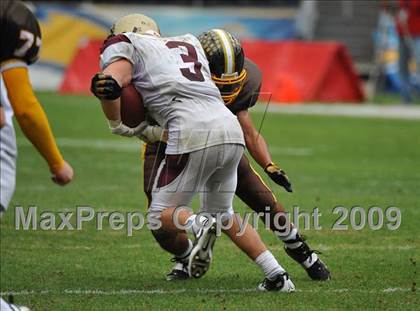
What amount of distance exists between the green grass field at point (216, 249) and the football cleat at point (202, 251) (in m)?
0.09

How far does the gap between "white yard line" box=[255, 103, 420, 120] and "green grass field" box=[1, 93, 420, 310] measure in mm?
4844

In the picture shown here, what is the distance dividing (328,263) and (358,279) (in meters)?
0.57

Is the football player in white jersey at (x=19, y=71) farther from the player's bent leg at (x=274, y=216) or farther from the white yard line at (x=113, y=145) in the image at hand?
the white yard line at (x=113, y=145)

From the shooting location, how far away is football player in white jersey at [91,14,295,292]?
564 cm

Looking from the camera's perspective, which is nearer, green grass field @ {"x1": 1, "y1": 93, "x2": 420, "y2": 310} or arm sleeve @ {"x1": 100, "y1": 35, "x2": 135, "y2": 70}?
arm sleeve @ {"x1": 100, "y1": 35, "x2": 135, "y2": 70}

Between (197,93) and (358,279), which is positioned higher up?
(197,93)

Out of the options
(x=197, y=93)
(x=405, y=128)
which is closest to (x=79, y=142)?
(x=405, y=128)

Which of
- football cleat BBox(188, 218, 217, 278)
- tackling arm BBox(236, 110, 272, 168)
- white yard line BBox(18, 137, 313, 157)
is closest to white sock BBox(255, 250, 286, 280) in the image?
football cleat BBox(188, 218, 217, 278)

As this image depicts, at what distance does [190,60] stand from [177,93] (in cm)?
21

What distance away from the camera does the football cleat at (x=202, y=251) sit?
586 cm

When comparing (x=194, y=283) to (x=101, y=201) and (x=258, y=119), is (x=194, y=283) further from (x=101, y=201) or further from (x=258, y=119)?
(x=258, y=119)

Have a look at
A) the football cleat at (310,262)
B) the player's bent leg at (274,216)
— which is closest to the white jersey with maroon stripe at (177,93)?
the player's bent leg at (274,216)

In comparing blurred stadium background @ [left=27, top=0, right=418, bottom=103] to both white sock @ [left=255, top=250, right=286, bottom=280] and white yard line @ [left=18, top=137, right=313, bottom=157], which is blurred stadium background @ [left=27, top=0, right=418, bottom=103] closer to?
white yard line @ [left=18, top=137, right=313, bottom=157]

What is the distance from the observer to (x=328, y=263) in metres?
6.96
